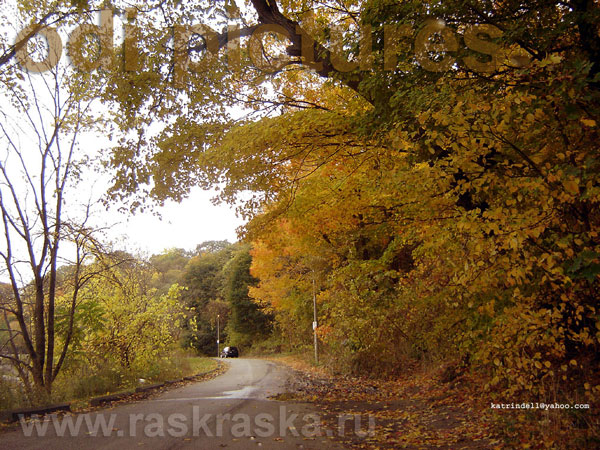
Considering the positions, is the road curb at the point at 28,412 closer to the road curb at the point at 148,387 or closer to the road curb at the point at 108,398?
the road curb at the point at 108,398

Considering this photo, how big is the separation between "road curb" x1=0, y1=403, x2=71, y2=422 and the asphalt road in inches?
19.7

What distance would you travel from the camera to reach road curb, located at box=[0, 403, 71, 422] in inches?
310

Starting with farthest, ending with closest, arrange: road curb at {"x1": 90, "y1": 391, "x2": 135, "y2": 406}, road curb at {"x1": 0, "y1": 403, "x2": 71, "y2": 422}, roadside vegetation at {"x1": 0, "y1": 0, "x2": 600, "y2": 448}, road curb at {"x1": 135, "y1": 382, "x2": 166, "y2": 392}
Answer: road curb at {"x1": 135, "y1": 382, "x2": 166, "y2": 392} < road curb at {"x1": 90, "y1": 391, "x2": 135, "y2": 406} < road curb at {"x1": 0, "y1": 403, "x2": 71, "y2": 422} < roadside vegetation at {"x1": 0, "y1": 0, "x2": 600, "y2": 448}

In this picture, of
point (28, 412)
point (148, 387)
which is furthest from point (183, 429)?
point (148, 387)

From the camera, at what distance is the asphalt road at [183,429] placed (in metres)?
5.90

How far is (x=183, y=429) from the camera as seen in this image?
671cm

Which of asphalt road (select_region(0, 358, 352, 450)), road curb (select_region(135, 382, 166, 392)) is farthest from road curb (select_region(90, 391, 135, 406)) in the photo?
asphalt road (select_region(0, 358, 352, 450))

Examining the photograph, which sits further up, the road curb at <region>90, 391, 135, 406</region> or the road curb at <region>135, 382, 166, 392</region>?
the road curb at <region>90, 391, 135, 406</region>

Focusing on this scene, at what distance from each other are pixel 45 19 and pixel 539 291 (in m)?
9.66

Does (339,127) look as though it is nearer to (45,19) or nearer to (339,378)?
(45,19)

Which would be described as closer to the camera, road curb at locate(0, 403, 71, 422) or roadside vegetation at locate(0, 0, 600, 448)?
roadside vegetation at locate(0, 0, 600, 448)

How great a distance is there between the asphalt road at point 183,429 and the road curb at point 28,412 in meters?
0.50

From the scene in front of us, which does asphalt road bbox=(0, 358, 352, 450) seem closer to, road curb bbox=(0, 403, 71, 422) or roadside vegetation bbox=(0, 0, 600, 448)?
road curb bbox=(0, 403, 71, 422)

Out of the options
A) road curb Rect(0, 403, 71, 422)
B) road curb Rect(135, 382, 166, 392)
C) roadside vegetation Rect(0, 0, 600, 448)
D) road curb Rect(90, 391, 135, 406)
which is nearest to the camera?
roadside vegetation Rect(0, 0, 600, 448)
